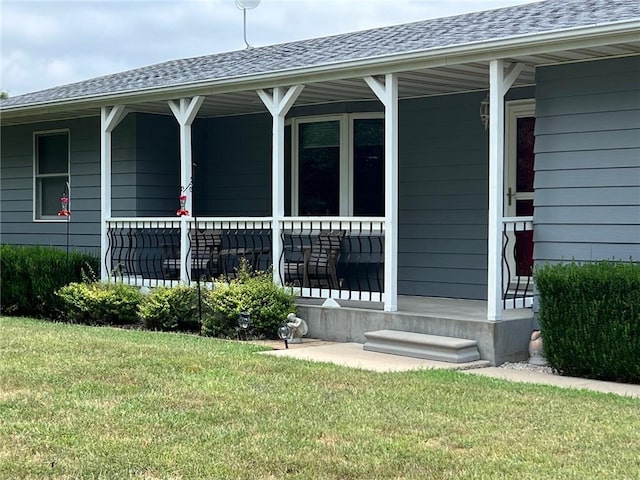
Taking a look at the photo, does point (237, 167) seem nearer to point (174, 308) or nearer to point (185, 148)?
point (185, 148)

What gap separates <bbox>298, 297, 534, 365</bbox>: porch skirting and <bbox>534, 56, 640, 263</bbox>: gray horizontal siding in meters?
0.75

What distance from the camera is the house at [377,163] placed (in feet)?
26.3

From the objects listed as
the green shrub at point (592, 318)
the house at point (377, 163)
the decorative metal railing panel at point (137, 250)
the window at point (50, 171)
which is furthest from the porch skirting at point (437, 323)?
the window at point (50, 171)

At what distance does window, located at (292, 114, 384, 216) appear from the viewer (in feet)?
36.9

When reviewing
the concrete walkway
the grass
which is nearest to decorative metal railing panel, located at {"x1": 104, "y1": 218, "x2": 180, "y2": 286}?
the concrete walkway

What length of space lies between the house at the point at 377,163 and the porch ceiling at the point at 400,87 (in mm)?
37

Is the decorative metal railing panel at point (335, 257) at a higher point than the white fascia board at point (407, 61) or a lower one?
lower

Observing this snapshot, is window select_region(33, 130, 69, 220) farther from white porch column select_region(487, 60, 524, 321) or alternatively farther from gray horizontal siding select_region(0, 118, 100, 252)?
white porch column select_region(487, 60, 524, 321)

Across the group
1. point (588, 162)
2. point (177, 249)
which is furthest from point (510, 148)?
point (177, 249)

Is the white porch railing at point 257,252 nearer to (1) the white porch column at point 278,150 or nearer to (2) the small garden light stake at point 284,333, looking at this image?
(1) the white porch column at point 278,150

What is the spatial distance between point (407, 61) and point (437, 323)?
2475mm

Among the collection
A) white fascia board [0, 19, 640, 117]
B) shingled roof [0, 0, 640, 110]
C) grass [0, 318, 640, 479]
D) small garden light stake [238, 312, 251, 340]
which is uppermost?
shingled roof [0, 0, 640, 110]

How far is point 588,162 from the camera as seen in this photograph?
8.04 meters

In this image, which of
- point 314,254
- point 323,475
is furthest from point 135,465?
point 314,254
